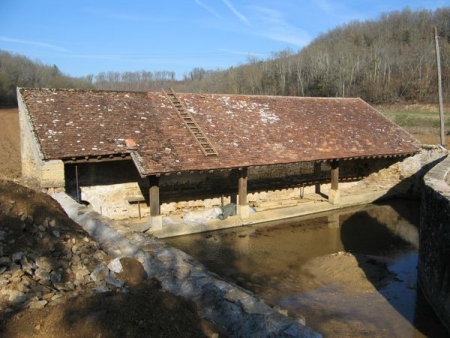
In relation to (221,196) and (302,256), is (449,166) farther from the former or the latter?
(221,196)

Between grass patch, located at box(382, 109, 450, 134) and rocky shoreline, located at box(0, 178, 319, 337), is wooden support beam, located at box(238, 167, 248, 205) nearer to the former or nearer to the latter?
rocky shoreline, located at box(0, 178, 319, 337)

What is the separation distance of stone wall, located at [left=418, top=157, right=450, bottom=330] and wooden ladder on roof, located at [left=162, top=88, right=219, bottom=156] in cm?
599

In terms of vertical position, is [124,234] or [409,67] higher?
[409,67]

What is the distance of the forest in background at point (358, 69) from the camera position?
156ft

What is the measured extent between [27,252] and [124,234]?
1.88 metres

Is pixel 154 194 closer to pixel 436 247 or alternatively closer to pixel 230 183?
pixel 230 183

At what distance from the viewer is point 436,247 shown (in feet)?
23.9

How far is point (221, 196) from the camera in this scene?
13.6 m

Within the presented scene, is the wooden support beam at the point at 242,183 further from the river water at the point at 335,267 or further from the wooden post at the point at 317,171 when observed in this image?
the wooden post at the point at 317,171

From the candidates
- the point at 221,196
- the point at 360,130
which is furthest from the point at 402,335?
the point at 360,130

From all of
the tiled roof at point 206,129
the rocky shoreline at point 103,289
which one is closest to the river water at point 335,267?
the rocky shoreline at point 103,289

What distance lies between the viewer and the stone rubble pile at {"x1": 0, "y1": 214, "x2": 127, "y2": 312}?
3691mm

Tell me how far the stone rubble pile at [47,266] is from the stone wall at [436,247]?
5.54m

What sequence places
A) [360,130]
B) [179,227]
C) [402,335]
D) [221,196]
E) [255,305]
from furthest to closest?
[360,130] < [221,196] < [179,227] < [402,335] < [255,305]
